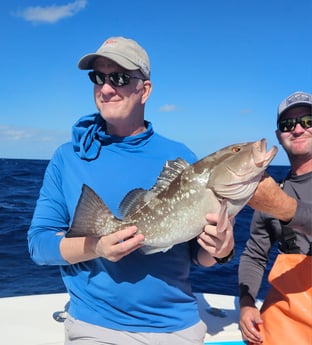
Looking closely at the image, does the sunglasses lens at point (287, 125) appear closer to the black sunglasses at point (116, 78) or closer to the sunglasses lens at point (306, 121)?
the sunglasses lens at point (306, 121)

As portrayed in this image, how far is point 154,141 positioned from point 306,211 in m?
1.35

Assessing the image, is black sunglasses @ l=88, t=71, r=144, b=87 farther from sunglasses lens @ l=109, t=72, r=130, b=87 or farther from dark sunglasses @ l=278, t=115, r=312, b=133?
dark sunglasses @ l=278, t=115, r=312, b=133

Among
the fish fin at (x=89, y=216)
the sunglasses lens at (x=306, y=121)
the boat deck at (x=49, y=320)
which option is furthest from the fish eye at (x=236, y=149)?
the boat deck at (x=49, y=320)

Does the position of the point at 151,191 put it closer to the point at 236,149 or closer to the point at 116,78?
the point at 236,149

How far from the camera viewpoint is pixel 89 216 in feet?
9.18

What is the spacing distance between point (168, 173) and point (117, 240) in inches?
26.6

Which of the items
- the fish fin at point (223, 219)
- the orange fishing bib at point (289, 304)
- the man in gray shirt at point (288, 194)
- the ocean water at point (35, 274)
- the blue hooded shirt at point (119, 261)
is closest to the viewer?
the fish fin at point (223, 219)

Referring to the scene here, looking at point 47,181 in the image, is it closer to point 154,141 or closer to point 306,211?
point 154,141

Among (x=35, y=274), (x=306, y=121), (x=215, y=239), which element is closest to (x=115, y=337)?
(x=215, y=239)

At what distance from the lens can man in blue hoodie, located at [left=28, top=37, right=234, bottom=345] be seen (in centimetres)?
293

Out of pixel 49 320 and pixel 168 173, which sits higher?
pixel 168 173

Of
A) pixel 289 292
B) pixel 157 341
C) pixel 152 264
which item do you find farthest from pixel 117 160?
pixel 289 292

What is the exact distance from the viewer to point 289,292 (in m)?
3.32

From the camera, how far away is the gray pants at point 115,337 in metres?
2.91
